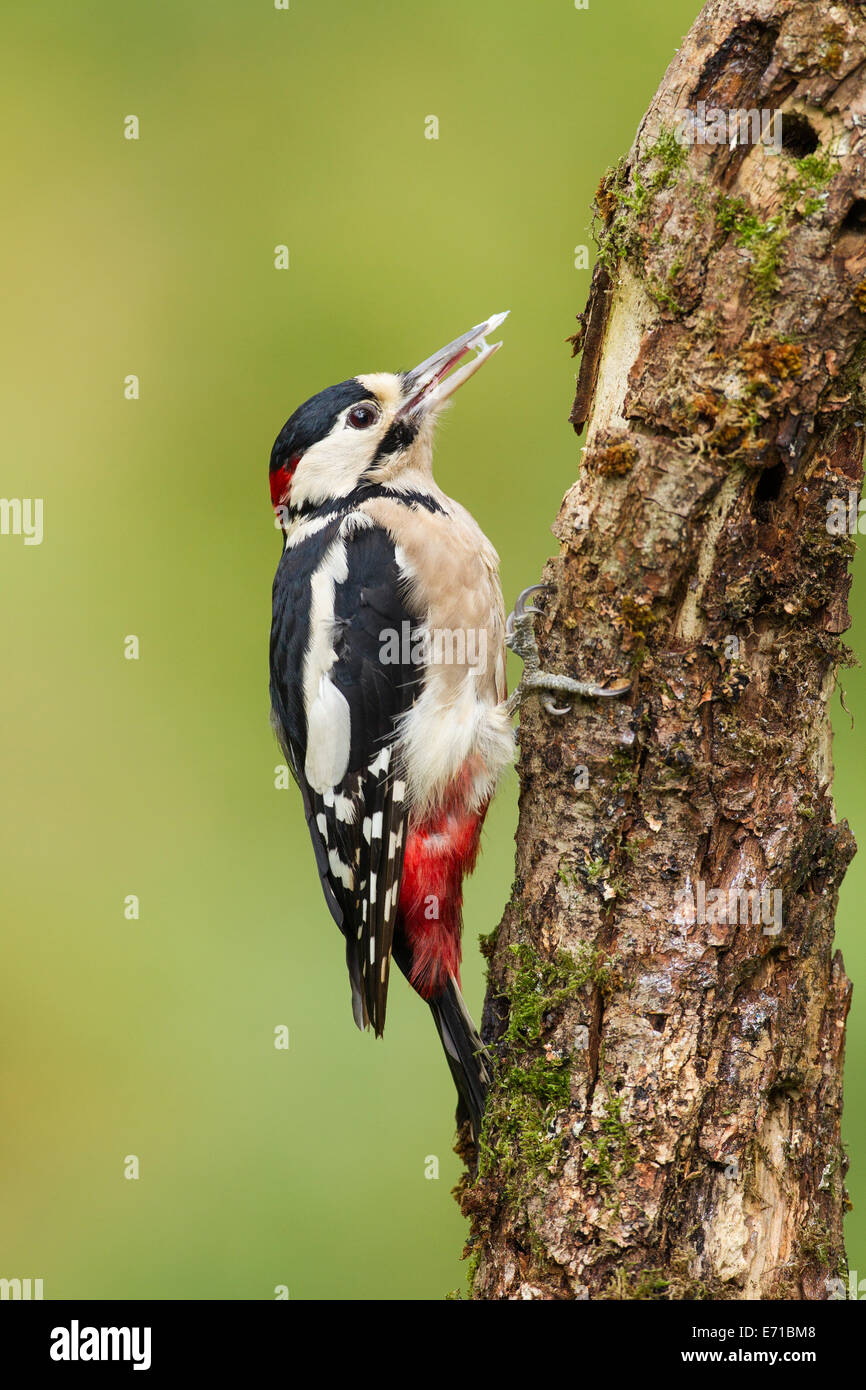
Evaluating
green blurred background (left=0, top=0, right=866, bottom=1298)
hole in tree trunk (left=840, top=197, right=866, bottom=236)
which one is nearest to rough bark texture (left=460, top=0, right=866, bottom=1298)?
hole in tree trunk (left=840, top=197, right=866, bottom=236)

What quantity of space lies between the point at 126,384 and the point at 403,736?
11.4 ft

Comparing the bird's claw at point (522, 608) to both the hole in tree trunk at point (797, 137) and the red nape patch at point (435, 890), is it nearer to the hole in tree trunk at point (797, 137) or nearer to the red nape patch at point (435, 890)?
the red nape patch at point (435, 890)

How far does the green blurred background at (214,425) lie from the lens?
182 inches

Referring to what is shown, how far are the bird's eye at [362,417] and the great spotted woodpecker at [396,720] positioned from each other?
7.3 inches

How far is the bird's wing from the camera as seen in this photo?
2635 mm

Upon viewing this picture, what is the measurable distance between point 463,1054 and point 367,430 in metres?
1.43

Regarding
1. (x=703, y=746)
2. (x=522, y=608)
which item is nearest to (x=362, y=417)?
(x=522, y=608)

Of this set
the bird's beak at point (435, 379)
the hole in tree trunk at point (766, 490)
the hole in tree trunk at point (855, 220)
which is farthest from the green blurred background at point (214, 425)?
the hole in tree trunk at point (855, 220)

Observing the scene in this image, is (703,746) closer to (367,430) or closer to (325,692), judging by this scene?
(325,692)

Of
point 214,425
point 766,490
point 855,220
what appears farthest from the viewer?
point 214,425

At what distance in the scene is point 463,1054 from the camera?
2.43 m

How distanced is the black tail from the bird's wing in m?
0.14

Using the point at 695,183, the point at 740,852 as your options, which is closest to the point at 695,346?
the point at 695,183
